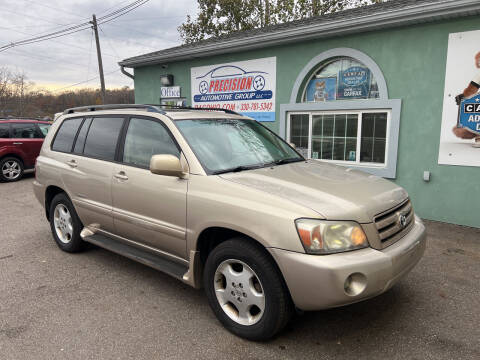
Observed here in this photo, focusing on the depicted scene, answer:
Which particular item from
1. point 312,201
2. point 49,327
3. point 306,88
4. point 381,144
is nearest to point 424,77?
point 381,144

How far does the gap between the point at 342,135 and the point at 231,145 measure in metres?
4.32

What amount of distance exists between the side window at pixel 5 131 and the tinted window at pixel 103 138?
25.8ft

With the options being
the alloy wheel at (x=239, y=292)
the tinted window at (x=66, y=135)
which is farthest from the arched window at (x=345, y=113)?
the alloy wheel at (x=239, y=292)

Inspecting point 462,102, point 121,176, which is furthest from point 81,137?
point 462,102

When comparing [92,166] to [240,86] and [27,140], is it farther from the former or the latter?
[27,140]

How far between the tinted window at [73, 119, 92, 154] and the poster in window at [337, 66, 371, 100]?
196 inches

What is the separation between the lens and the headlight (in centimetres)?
239

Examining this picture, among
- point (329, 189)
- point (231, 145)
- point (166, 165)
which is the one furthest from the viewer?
point (231, 145)

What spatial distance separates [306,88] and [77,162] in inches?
202

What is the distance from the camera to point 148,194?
3.36 meters

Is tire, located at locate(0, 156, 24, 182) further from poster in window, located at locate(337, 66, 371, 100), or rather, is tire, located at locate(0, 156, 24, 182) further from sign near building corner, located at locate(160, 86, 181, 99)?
poster in window, located at locate(337, 66, 371, 100)

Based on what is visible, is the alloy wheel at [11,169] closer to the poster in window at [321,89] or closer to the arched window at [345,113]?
the arched window at [345,113]

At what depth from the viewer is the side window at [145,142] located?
341cm

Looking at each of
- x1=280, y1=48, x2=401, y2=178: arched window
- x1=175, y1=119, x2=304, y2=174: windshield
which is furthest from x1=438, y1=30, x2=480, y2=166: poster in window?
x1=175, y1=119, x2=304, y2=174: windshield
